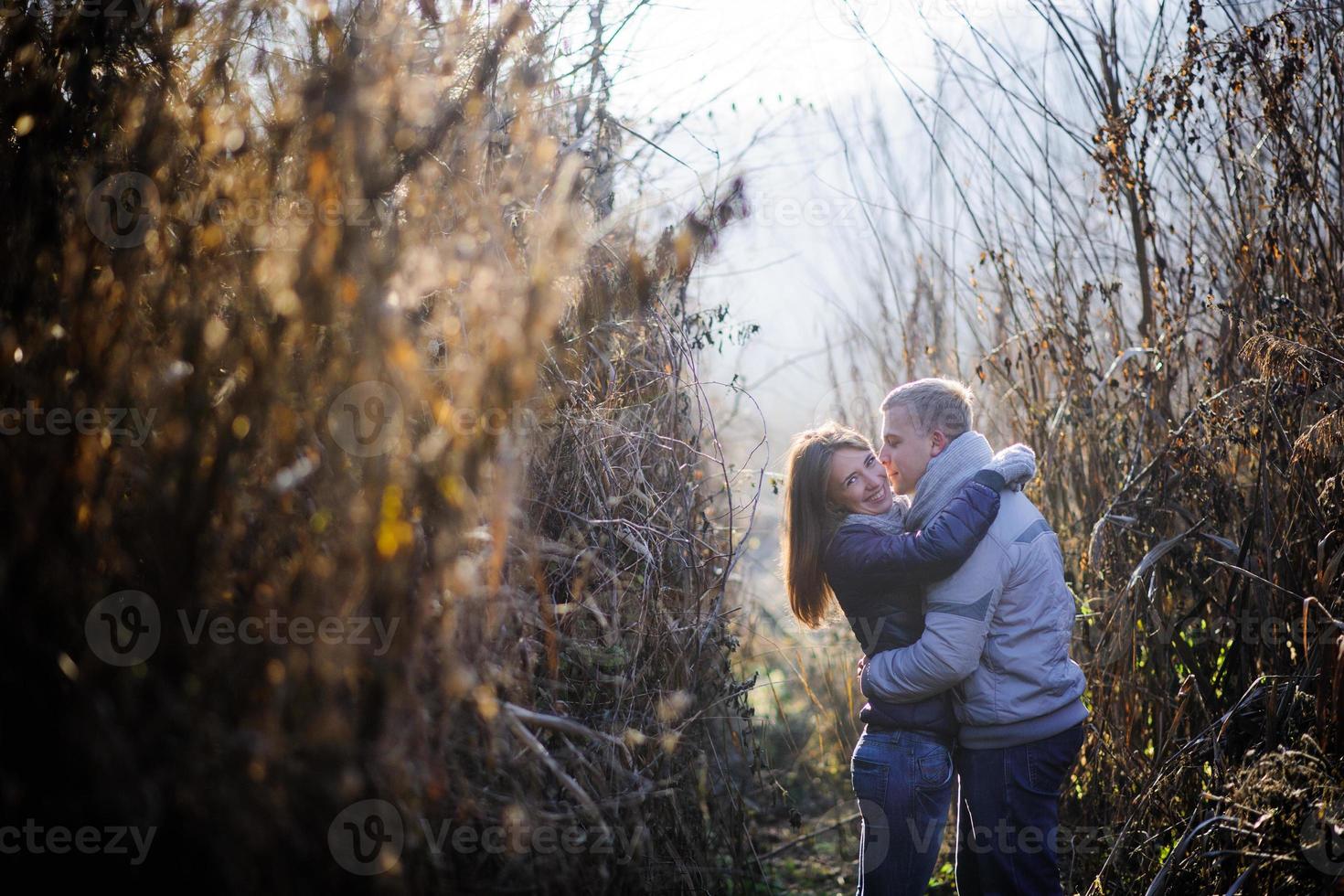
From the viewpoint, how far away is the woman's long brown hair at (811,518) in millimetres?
2566

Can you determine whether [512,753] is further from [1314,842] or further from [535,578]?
[1314,842]

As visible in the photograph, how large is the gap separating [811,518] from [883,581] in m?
0.29

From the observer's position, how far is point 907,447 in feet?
8.50

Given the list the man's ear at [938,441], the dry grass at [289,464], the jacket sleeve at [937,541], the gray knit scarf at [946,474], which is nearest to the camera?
the dry grass at [289,464]

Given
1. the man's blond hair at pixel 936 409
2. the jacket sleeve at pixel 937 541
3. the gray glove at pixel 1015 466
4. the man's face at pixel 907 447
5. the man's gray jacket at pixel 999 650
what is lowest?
the man's gray jacket at pixel 999 650

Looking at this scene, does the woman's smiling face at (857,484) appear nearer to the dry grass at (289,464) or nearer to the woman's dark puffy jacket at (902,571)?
the woman's dark puffy jacket at (902,571)

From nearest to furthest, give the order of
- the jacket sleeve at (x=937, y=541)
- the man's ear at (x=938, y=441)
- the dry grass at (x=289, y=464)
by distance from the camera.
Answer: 1. the dry grass at (x=289, y=464)
2. the jacket sleeve at (x=937, y=541)
3. the man's ear at (x=938, y=441)

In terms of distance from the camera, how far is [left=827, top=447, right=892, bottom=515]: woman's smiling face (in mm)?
2523

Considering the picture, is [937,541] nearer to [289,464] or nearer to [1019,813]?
[1019,813]

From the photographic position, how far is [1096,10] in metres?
3.62

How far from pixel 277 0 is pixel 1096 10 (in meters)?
3.12

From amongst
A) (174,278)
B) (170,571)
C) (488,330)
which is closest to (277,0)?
(174,278)

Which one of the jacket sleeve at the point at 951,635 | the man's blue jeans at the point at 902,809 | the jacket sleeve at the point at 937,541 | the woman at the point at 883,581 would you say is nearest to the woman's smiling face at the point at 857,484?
the woman at the point at 883,581

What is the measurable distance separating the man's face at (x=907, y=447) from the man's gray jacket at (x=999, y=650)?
0.91 ft
